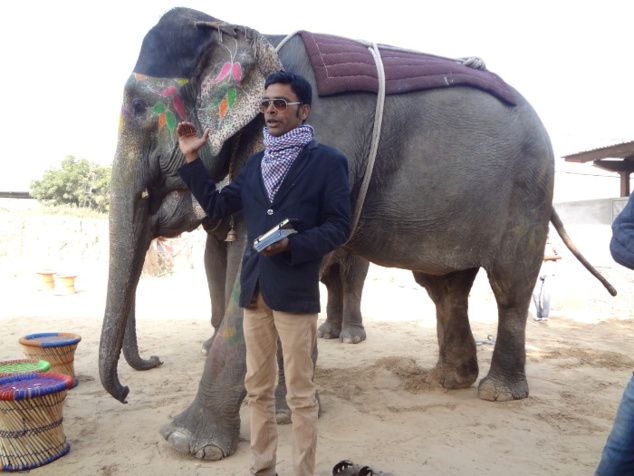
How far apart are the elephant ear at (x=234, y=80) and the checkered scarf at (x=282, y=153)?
2.37 feet

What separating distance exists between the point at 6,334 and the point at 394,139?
513 cm

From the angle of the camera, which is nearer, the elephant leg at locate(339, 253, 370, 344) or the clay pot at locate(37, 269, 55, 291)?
the elephant leg at locate(339, 253, 370, 344)

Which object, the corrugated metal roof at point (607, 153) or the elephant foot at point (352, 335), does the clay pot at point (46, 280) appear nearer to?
the elephant foot at point (352, 335)

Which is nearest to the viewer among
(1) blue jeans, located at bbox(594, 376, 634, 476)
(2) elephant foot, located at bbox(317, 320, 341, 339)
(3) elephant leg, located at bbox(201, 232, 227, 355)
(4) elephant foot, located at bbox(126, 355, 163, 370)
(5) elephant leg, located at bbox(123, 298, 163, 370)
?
(1) blue jeans, located at bbox(594, 376, 634, 476)

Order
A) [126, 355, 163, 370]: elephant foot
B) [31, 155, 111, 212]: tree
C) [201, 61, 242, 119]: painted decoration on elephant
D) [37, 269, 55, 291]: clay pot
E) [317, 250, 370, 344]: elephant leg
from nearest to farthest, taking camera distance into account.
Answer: [201, 61, 242, 119]: painted decoration on elephant
[126, 355, 163, 370]: elephant foot
[317, 250, 370, 344]: elephant leg
[37, 269, 55, 291]: clay pot
[31, 155, 111, 212]: tree

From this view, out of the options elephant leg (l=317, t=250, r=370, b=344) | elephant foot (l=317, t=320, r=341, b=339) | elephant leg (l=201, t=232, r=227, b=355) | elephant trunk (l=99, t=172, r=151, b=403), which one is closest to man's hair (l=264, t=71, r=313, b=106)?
elephant trunk (l=99, t=172, r=151, b=403)

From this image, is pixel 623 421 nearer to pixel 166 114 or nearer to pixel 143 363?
pixel 166 114

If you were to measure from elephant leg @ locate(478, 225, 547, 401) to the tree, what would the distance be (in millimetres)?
23969

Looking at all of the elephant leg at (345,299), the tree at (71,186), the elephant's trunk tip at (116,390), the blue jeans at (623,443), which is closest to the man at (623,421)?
the blue jeans at (623,443)

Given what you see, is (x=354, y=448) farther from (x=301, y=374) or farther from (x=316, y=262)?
(x=316, y=262)

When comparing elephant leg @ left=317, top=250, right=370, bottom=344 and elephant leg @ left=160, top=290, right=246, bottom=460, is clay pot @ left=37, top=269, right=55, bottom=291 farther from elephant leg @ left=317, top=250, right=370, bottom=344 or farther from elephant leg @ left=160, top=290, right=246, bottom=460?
elephant leg @ left=160, top=290, right=246, bottom=460

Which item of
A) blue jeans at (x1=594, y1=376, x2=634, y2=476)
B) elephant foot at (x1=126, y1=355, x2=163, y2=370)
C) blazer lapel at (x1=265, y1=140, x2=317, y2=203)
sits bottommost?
elephant foot at (x1=126, y1=355, x2=163, y2=370)

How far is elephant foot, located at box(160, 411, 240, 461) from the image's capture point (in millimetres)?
2572

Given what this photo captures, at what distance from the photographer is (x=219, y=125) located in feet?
9.16
